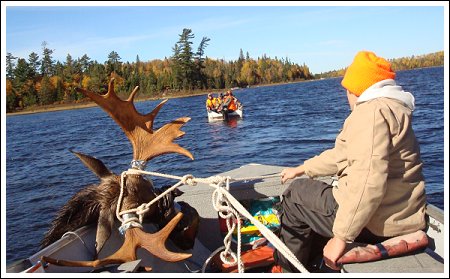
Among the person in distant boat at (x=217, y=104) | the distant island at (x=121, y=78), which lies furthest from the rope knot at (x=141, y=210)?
the distant island at (x=121, y=78)

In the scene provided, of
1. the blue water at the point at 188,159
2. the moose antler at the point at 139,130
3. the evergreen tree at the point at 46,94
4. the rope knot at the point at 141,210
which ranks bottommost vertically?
the blue water at the point at 188,159

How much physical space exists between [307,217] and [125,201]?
1.28 meters

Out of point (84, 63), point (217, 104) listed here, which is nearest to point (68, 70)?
point (84, 63)

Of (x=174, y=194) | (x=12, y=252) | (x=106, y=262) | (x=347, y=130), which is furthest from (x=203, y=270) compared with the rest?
(x=12, y=252)

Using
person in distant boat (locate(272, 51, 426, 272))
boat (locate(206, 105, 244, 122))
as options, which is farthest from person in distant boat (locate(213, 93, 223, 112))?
person in distant boat (locate(272, 51, 426, 272))

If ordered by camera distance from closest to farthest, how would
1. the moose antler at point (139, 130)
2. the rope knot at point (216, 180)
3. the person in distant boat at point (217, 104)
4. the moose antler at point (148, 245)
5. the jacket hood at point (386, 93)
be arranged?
1. the jacket hood at point (386, 93)
2. the moose antler at point (148, 245)
3. the rope knot at point (216, 180)
4. the moose antler at point (139, 130)
5. the person in distant boat at point (217, 104)

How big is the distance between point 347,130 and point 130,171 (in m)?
1.61

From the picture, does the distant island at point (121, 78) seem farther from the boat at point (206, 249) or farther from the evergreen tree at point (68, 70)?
the boat at point (206, 249)

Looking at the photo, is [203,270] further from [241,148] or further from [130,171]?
[241,148]

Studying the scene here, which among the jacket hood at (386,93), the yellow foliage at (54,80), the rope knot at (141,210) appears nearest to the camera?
the jacket hood at (386,93)

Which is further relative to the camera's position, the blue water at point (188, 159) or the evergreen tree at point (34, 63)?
the evergreen tree at point (34, 63)

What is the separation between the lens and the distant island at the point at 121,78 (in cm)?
8219

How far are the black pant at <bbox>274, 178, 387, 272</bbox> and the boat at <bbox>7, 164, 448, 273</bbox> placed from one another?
218mm

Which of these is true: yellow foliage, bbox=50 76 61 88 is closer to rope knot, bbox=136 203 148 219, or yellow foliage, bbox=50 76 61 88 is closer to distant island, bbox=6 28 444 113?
distant island, bbox=6 28 444 113
